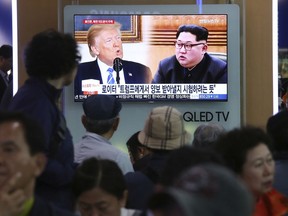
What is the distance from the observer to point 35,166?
210 cm

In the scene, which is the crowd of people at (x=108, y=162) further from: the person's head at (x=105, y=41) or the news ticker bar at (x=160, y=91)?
the person's head at (x=105, y=41)

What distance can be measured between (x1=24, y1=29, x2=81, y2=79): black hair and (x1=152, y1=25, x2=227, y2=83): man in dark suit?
4036 millimetres

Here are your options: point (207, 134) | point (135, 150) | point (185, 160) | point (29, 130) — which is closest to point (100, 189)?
point (29, 130)

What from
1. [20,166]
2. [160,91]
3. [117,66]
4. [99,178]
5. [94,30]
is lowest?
[99,178]

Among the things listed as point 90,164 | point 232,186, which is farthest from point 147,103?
point 232,186

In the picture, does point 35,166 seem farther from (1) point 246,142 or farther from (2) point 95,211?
(1) point 246,142

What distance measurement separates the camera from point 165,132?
10.7 ft

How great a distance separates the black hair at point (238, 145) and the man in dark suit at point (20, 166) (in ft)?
1.94

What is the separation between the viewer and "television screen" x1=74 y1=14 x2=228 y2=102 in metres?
6.97

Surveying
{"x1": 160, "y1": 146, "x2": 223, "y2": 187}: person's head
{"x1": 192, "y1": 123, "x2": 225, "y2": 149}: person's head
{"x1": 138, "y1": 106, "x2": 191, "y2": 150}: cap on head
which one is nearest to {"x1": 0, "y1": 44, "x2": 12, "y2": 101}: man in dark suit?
{"x1": 192, "y1": 123, "x2": 225, "y2": 149}: person's head

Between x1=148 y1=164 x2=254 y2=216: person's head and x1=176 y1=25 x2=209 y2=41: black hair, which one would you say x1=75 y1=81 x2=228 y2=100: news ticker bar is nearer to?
x1=176 y1=25 x2=209 y2=41: black hair

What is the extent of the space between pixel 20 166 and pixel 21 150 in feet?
0.18

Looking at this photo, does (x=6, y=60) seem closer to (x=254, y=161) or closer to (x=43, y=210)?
(x=254, y=161)

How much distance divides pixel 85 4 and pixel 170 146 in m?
4.63
